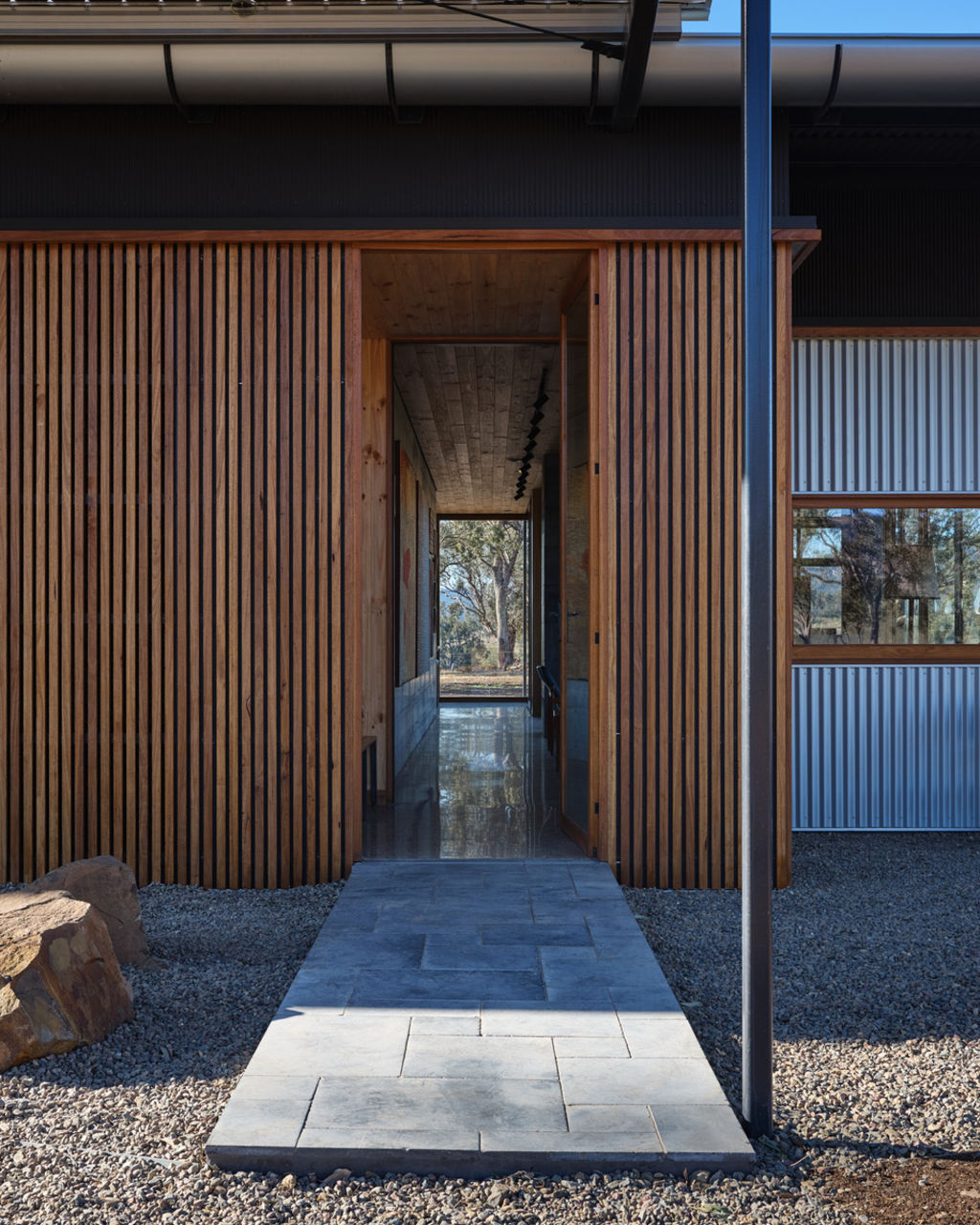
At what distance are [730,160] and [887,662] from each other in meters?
3.41

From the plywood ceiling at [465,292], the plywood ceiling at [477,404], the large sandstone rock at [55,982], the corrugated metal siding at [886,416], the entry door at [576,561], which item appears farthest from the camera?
the plywood ceiling at [477,404]

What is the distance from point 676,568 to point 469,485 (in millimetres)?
8895

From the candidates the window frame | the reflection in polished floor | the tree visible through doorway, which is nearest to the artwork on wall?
the reflection in polished floor

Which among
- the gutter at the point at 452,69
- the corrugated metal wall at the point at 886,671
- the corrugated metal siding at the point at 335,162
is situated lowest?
the corrugated metal wall at the point at 886,671

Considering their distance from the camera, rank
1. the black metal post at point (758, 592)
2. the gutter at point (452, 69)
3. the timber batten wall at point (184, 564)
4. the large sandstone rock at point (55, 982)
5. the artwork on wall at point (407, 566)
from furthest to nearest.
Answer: the artwork on wall at point (407, 566) → the timber batten wall at point (184, 564) → the gutter at point (452, 69) → the large sandstone rock at point (55, 982) → the black metal post at point (758, 592)

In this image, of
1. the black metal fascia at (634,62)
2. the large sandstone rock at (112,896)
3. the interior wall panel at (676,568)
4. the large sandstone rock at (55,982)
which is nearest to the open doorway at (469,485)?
the interior wall panel at (676,568)

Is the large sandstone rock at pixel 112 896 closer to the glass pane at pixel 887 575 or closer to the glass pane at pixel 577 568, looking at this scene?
the glass pane at pixel 577 568

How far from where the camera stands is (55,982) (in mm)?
3107

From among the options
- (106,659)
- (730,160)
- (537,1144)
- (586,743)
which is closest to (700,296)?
(730,160)

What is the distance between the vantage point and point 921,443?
6906mm

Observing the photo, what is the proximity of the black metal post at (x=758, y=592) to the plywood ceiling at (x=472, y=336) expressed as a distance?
2514mm

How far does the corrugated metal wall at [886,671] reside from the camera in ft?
22.3

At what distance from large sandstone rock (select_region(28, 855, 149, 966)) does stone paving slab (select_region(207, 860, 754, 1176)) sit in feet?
2.27

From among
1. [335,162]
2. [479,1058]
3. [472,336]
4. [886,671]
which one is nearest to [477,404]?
[472,336]
